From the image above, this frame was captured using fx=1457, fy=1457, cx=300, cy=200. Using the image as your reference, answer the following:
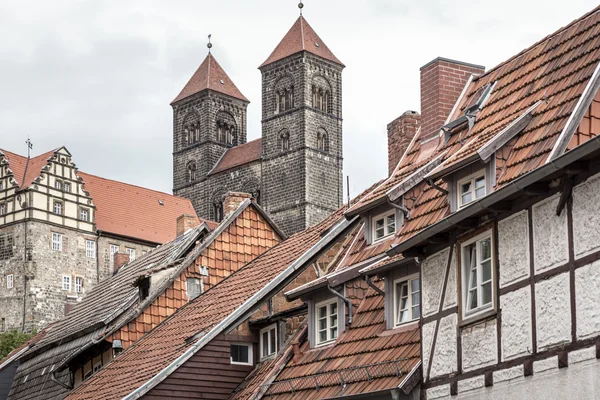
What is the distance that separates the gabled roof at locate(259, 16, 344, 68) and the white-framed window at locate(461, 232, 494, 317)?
112 m

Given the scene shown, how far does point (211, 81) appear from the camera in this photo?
141 m

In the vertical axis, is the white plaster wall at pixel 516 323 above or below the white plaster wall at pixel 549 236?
below

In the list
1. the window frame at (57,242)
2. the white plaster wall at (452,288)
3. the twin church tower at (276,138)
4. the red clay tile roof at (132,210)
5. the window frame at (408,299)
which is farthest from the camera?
the twin church tower at (276,138)

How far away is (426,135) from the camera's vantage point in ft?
73.0

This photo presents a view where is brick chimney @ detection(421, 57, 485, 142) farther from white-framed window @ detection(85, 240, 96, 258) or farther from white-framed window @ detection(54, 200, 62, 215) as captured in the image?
white-framed window @ detection(85, 240, 96, 258)

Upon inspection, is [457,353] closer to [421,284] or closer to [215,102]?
[421,284]

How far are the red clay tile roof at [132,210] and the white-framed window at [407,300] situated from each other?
85188 millimetres

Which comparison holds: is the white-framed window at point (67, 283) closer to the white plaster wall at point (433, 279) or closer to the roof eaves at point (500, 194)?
the roof eaves at point (500, 194)

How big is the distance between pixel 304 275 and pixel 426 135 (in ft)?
14.5

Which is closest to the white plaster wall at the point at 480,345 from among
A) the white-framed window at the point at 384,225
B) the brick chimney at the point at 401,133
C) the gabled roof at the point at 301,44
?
the white-framed window at the point at 384,225

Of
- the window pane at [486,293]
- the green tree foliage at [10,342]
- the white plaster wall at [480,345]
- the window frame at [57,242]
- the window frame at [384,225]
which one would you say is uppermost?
the window frame at [57,242]

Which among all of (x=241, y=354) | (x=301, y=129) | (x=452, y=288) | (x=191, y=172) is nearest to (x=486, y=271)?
(x=452, y=288)

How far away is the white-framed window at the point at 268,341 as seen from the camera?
25219 mm

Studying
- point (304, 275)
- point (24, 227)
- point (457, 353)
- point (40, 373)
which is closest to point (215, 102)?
point (24, 227)
